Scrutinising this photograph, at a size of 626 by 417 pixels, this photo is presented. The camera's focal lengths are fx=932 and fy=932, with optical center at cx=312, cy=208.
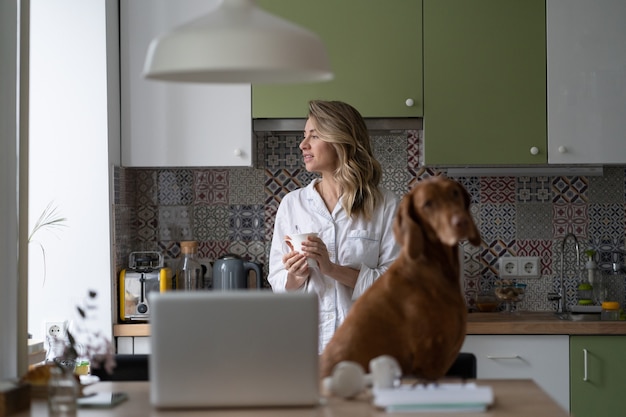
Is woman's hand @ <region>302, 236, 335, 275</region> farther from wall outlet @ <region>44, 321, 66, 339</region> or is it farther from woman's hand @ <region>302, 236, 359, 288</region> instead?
wall outlet @ <region>44, 321, 66, 339</region>

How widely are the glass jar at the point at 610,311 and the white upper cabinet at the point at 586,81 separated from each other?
608 millimetres

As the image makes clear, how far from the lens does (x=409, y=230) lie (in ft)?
5.77

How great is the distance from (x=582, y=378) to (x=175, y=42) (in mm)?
2623

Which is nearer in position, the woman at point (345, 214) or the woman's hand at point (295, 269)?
the woman's hand at point (295, 269)

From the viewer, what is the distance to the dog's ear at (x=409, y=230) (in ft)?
5.77

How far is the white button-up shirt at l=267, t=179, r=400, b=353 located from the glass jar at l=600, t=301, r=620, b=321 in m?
1.21

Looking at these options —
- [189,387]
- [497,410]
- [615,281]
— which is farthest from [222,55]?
[615,281]

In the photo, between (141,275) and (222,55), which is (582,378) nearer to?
(141,275)

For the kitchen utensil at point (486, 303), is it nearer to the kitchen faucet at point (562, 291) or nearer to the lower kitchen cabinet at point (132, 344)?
the kitchen faucet at point (562, 291)

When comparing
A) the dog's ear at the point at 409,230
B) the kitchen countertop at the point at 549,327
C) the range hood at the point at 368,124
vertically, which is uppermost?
the range hood at the point at 368,124

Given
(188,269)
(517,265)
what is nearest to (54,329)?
(188,269)

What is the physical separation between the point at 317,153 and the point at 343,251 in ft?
1.18

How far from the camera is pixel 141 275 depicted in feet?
12.8

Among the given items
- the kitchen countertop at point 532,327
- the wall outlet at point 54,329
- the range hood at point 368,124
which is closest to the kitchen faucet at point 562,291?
the kitchen countertop at point 532,327
